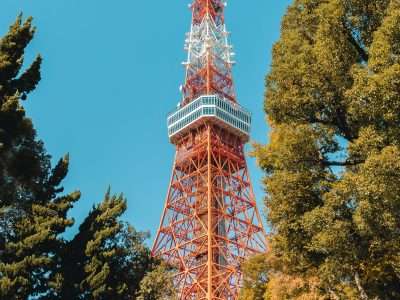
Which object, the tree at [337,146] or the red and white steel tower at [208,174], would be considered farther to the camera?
the red and white steel tower at [208,174]

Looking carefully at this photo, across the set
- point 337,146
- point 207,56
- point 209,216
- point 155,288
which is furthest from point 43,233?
point 207,56

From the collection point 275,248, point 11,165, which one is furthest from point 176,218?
point 275,248

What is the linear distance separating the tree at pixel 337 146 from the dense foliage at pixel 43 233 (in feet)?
22.7

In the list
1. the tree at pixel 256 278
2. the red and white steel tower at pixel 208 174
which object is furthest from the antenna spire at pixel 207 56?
the tree at pixel 256 278

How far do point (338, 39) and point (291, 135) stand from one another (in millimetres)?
1996

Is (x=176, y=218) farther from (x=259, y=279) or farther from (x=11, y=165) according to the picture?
(x=11, y=165)

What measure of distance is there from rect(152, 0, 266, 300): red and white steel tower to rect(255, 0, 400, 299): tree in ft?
88.5

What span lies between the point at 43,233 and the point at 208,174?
95.4 feet

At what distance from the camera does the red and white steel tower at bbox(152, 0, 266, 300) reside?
129ft

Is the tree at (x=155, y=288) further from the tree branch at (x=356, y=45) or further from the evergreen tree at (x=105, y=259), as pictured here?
the tree branch at (x=356, y=45)

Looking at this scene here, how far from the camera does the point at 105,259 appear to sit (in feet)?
54.1

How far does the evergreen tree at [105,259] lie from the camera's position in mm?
15820

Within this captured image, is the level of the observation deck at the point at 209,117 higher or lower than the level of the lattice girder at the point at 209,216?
higher

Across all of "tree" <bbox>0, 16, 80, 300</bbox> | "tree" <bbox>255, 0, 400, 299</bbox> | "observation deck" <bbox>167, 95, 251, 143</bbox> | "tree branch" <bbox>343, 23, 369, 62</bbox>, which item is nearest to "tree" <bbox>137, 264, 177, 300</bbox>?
"tree" <bbox>0, 16, 80, 300</bbox>
